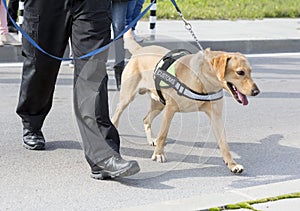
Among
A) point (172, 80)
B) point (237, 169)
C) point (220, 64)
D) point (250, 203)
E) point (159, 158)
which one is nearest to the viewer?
point (250, 203)

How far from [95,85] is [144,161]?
0.83 m

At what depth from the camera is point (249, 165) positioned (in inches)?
207

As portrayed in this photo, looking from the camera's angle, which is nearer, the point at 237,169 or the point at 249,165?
the point at 237,169

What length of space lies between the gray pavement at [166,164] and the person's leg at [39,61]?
254mm

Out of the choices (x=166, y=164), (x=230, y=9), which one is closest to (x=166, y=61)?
(x=166, y=164)

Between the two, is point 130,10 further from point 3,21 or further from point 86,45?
point 86,45

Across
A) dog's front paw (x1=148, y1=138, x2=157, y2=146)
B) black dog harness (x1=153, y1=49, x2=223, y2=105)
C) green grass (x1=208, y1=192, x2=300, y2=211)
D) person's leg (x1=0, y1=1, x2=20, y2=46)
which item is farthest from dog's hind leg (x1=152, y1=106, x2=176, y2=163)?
person's leg (x1=0, y1=1, x2=20, y2=46)

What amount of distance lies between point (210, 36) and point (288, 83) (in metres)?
3.06

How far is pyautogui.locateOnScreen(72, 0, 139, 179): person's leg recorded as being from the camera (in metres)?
4.63

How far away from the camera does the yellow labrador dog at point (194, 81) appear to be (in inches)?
187

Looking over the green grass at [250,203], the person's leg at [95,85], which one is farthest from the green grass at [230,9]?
the green grass at [250,203]

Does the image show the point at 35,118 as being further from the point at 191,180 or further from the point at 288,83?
the point at 288,83

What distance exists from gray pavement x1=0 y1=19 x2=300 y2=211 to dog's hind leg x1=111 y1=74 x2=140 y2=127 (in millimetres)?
68

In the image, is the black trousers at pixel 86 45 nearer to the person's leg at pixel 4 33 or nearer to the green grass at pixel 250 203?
the green grass at pixel 250 203
